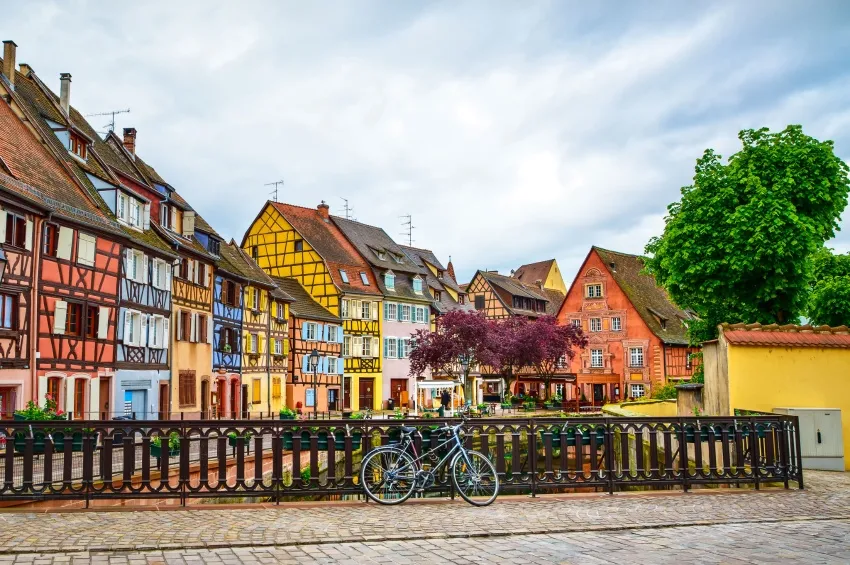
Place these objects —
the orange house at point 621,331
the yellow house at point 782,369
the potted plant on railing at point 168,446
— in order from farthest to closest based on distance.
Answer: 1. the orange house at point 621,331
2. the yellow house at point 782,369
3. the potted plant on railing at point 168,446

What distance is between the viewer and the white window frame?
213ft

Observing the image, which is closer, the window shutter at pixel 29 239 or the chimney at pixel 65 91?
the window shutter at pixel 29 239

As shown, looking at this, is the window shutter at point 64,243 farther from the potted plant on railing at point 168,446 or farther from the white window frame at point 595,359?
the white window frame at point 595,359

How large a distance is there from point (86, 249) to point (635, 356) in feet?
146

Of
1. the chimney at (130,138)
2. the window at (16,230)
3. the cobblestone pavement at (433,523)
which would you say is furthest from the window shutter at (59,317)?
the cobblestone pavement at (433,523)

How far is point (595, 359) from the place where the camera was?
65500 mm

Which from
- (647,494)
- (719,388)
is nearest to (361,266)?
(719,388)

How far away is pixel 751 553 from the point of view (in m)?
7.91

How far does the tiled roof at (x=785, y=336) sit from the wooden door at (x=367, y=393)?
43.7 m

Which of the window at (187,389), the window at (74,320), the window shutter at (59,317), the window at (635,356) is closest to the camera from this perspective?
the window shutter at (59,317)

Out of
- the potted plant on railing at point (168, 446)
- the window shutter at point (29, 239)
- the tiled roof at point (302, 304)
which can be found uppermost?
the tiled roof at point (302, 304)

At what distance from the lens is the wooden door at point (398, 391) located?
6031cm

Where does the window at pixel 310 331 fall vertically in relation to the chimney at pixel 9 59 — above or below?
below

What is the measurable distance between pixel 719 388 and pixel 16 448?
1250cm
